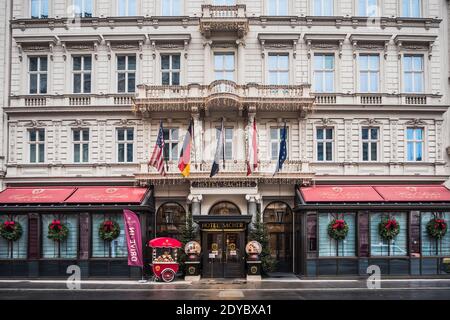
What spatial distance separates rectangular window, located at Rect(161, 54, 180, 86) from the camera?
25391 millimetres

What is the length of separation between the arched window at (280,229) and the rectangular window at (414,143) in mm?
7805

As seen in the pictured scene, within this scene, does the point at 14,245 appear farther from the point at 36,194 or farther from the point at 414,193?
the point at 414,193

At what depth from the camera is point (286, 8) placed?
84.8 ft

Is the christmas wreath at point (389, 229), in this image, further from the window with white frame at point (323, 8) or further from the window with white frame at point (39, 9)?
the window with white frame at point (39, 9)

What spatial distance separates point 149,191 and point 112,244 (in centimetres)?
340

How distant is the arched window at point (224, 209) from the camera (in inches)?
963

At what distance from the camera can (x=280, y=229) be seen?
81.0 ft

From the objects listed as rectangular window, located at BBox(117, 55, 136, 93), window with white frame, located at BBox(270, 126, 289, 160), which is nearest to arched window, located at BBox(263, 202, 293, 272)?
window with white frame, located at BBox(270, 126, 289, 160)

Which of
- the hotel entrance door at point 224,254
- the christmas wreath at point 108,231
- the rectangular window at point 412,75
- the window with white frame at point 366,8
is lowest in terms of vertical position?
the hotel entrance door at point 224,254

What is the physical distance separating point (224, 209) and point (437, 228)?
1118 cm

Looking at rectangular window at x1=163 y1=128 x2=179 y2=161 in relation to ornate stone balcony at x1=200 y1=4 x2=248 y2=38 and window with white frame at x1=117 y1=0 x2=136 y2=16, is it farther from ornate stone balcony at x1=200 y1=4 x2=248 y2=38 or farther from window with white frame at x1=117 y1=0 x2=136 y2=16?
window with white frame at x1=117 y1=0 x2=136 y2=16

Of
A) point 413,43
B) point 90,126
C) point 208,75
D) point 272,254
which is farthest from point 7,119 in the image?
point 413,43

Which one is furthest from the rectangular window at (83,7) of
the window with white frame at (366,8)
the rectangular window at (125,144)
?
the window with white frame at (366,8)

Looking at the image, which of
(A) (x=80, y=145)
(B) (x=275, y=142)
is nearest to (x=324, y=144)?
(B) (x=275, y=142)
